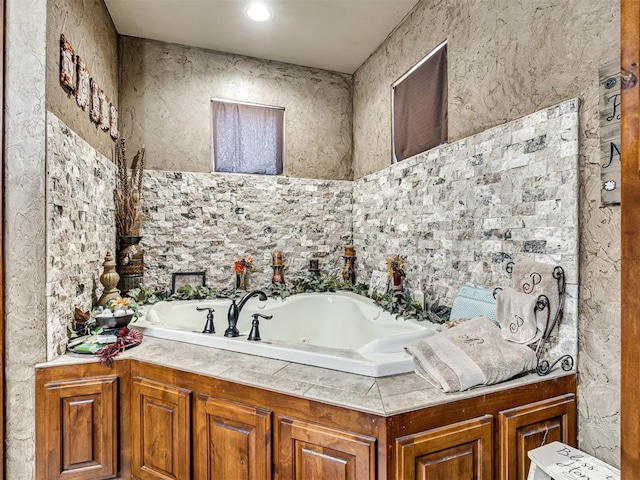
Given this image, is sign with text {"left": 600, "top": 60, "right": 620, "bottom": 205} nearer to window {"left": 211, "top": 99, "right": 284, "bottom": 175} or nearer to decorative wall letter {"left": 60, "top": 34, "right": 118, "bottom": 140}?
decorative wall letter {"left": 60, "top": 34, "right": 118, "bottom": 140}

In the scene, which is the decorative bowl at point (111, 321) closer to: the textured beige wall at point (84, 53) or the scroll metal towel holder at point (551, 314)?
the textured beige wall at point (84, 53)

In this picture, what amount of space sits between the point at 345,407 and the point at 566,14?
194 centimetres

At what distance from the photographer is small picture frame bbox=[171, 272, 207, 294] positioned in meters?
3.24

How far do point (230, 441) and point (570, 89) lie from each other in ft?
7.06

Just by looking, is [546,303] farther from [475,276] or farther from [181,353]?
[181,353]

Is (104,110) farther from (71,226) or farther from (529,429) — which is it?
(529,429)

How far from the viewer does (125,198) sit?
9.86 ft

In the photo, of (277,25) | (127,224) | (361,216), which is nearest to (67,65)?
(127,224)

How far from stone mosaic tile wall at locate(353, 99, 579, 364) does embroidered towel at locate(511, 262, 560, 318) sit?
0.06 m

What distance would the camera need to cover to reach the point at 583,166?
1535 mm

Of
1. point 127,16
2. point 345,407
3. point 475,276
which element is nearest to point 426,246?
point 475,276

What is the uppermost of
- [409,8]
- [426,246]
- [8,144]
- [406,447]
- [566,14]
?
[409,8]

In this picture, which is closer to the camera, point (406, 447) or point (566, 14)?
point (406, 447)

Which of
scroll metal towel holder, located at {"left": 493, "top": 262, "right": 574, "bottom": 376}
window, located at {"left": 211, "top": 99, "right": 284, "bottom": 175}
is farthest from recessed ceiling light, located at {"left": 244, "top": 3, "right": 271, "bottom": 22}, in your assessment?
scroll metal towel holder, located at {"left": 493, "top": 262, "right": 574, "bottom": 376}
